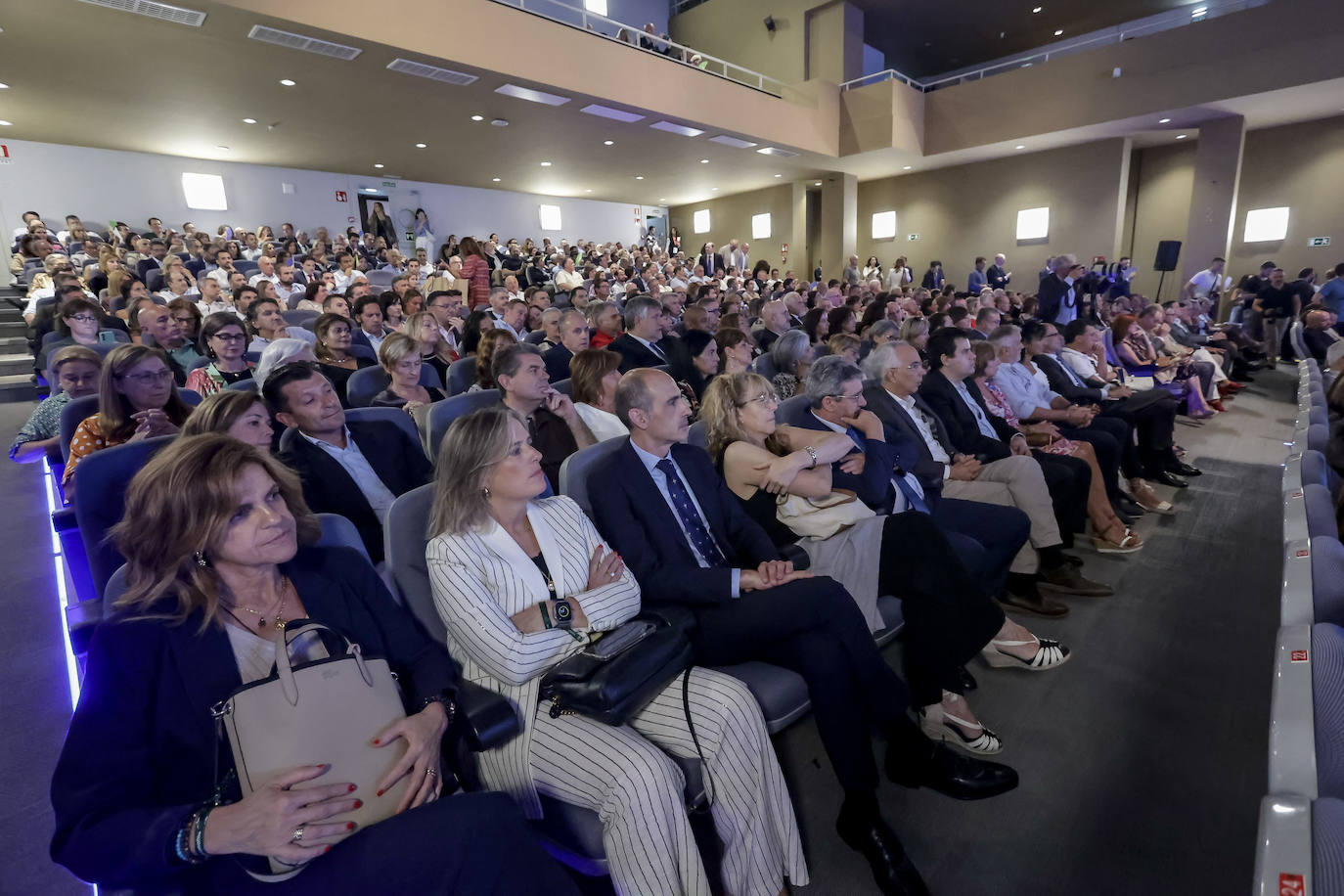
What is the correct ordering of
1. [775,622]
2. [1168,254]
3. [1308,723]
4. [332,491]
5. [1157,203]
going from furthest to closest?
1. [1157,203]
2. [1168,254]
3. [332,491]
4. [775,622]
5. [1308,723]

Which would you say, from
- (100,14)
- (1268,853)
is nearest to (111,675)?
(1268,853)

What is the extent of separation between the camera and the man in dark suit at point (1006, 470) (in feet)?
8.80

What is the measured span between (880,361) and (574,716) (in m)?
2.16

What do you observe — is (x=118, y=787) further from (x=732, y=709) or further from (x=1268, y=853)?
(x=1268, y=853)

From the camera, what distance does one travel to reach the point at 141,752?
1027mm

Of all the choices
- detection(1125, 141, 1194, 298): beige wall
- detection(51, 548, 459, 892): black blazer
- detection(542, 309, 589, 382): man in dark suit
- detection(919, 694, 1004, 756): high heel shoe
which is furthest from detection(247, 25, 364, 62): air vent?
detection(1125, 141, 1194, 298): beige wall

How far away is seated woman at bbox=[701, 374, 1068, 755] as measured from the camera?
1813 millimetres

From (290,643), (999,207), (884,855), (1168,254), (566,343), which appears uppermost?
(999,207)

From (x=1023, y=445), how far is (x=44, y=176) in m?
13.6

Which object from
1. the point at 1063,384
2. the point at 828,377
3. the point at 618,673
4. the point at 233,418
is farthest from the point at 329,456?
the point at 1063,384

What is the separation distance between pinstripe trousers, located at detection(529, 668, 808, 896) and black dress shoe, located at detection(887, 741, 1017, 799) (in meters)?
0.47

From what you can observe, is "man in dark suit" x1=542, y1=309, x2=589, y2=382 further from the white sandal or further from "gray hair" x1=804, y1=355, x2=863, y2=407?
the white sandal

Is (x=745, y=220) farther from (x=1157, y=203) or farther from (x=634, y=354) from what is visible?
(x=634, y=354)

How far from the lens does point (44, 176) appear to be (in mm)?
9688
